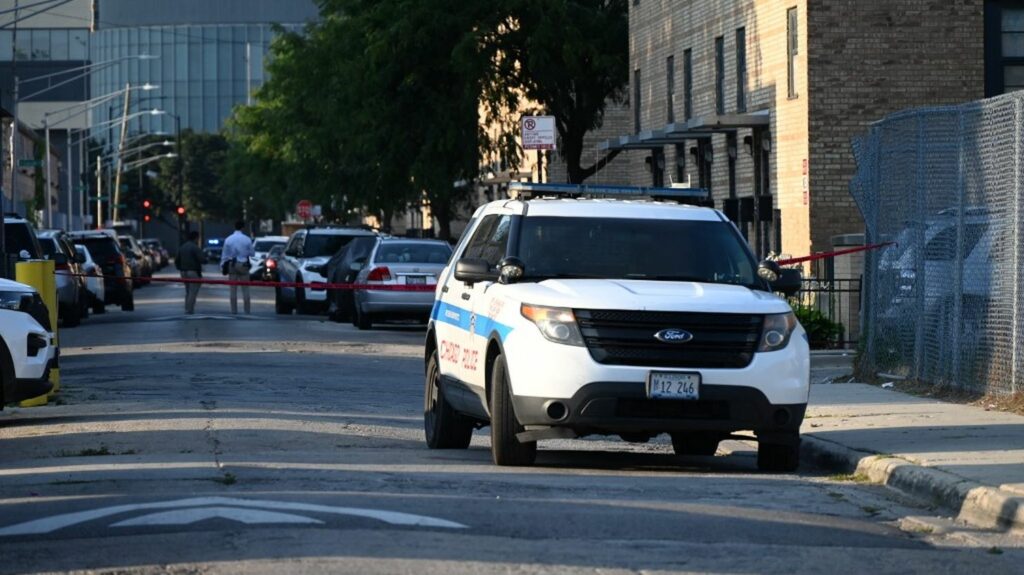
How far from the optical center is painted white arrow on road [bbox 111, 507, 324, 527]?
938 centimetres

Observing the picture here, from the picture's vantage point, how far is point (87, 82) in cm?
14662

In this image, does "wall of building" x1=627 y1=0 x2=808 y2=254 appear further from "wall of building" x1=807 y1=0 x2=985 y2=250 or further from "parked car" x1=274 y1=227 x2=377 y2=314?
"parked car" x1=274 y1=227 x2=377 y2=314

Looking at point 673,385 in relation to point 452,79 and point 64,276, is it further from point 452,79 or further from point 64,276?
point 452,79

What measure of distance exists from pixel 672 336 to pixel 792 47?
21879mm

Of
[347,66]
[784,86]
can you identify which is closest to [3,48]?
[347,66]

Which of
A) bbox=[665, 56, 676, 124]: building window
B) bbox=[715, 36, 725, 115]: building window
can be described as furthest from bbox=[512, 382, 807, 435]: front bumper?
bbox=[665, 56, 676, 124]: building window

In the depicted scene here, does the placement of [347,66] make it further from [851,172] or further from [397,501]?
[397,501]

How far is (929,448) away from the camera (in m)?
13.1

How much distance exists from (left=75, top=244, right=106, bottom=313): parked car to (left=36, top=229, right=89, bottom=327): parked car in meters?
3.19

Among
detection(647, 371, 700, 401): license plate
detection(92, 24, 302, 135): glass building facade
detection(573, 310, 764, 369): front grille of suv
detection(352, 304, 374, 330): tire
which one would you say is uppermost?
detection(92, 24, 302, 135): glass building facade

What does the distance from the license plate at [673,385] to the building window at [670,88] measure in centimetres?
3014

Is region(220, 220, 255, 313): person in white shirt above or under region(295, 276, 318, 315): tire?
above

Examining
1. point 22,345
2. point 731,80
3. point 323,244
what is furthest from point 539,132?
point 323,244

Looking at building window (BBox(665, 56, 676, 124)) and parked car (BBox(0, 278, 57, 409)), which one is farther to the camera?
building window (BBox(665, 56, 676, 124))
